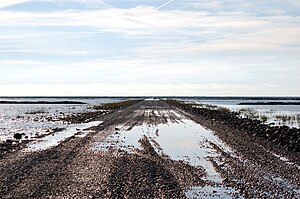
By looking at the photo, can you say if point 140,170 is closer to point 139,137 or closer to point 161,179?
point 161,179

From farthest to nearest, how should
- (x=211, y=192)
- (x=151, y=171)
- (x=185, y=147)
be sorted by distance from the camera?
(x=185, y=147) < (x=151, y=171) < (x=211, y=192)

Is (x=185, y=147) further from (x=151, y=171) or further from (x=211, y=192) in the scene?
(x=211, y=192)

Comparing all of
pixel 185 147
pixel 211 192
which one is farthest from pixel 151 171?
pixel 185 147

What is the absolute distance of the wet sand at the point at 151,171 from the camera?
1066 centimetres

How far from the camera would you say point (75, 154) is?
1725 centimetres

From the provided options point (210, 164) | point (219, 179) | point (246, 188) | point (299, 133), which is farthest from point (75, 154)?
point (299, 133)

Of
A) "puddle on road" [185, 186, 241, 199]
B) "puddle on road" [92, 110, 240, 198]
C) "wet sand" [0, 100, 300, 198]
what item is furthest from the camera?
"puddle on road" [92, 110, 240, 198]

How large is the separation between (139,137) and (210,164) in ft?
31.5

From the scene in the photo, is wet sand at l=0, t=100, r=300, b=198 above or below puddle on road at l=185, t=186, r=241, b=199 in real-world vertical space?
above

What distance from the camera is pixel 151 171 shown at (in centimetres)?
1345

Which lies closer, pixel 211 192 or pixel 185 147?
pixel 211 192

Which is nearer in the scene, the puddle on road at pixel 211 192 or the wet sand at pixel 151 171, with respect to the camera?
the puddle on road at pixel 211 192

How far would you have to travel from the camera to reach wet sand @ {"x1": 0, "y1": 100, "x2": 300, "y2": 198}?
10.7 m

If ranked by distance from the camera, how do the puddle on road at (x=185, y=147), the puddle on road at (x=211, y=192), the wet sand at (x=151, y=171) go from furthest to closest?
the puddle on road at (x=185, y=147)
the wet sand at (x=151, y=171)
the puddle on road at (x=211, y=192)
